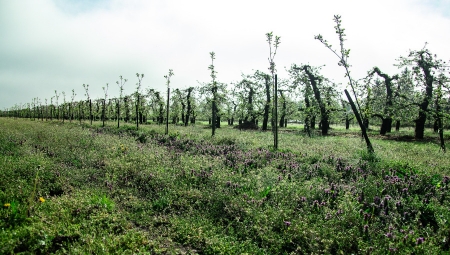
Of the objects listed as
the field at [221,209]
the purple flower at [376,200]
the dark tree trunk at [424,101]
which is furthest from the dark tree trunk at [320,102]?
the purple flower at [376,200]

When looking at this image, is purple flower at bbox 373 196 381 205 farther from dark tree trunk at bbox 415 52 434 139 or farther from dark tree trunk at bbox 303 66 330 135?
dark tree trunk at bbox 415 52 434 139

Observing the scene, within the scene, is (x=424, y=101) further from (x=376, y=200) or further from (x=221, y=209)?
(x=221, y=209)

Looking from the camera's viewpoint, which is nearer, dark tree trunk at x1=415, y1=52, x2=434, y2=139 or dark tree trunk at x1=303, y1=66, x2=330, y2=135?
dark tree trunk at x1=415, y1=52, x2=434, y2=139

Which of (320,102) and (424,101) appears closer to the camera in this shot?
(424,101)

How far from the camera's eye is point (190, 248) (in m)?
5.05

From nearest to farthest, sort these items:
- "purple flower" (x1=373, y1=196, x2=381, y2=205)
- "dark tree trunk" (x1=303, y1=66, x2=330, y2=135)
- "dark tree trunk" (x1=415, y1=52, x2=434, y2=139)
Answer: "purple flower" (x1=373, y1=196, x2=381, y2=205), "dark tree trunk" (x1=415, y1=52, x2=434, y2=139), "dark tree trunk" (x1=303, y1=66, x2=330, y2=135)

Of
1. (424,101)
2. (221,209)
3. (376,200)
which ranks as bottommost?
(221,209)

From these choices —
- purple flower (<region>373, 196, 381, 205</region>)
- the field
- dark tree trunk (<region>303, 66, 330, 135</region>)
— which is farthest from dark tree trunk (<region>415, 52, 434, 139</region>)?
purple flower (<region>373, 196, 381, 205</region>)

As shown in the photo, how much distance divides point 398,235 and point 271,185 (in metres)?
3.34

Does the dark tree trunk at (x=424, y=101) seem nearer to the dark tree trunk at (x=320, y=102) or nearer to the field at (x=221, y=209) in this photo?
the dark tree trunk at (x=320, y=102)

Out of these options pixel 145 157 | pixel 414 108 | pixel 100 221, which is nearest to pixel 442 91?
pixel 414 108

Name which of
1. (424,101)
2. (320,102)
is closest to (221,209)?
(320,102)

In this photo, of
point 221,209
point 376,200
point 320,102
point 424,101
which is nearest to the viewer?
point 376,200

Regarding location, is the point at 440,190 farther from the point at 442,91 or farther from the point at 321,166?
the point at 442,91
